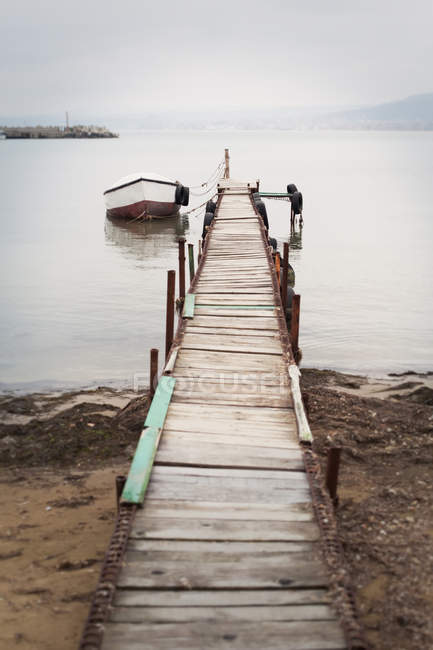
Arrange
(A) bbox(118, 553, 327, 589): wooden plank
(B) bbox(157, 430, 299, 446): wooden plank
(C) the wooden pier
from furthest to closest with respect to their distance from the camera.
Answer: (B) bbox(157, 430, 299, 446): wooden plank → (A) bbox(118, 553, 327, 589): wooden plank → (C) the wooden pier

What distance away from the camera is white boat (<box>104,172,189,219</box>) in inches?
1359

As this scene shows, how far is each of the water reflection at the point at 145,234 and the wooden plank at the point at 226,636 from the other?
2427 cm

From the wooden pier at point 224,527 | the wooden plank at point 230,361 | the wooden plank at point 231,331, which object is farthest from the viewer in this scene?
the wooden plank at point 231,331

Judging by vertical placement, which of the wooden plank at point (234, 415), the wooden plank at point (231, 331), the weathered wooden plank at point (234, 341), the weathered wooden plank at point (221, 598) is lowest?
the weathered wooden plank at point (221, 598)

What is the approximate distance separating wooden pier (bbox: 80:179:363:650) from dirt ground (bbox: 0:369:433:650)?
1.05 m

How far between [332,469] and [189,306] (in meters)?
5.72

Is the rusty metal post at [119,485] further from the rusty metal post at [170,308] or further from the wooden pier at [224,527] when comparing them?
the rusty metal post at [170,308]

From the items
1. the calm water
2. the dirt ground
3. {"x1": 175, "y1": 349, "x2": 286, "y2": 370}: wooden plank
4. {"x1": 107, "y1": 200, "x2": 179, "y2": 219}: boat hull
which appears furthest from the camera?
{"x1": 107, "y1": 200, "x2": 179, "y2": 219}: boat hull

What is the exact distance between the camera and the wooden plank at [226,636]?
3.79 metres

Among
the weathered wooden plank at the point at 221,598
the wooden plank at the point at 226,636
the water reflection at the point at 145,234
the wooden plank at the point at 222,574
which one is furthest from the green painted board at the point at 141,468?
the water reflection at the point at 145,234

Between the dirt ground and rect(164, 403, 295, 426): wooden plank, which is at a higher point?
rect(164, 403, 295, 426): wooden plank

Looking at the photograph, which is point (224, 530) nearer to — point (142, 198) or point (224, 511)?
point (224, 511)

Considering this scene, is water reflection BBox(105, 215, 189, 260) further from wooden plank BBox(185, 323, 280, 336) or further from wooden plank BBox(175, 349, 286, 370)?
wooden plank BBox(175, 349, 286, 370)

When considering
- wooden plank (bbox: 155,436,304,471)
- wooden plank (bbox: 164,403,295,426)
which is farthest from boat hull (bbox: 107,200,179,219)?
wooden plank (bbox: 155,436,304,471)
